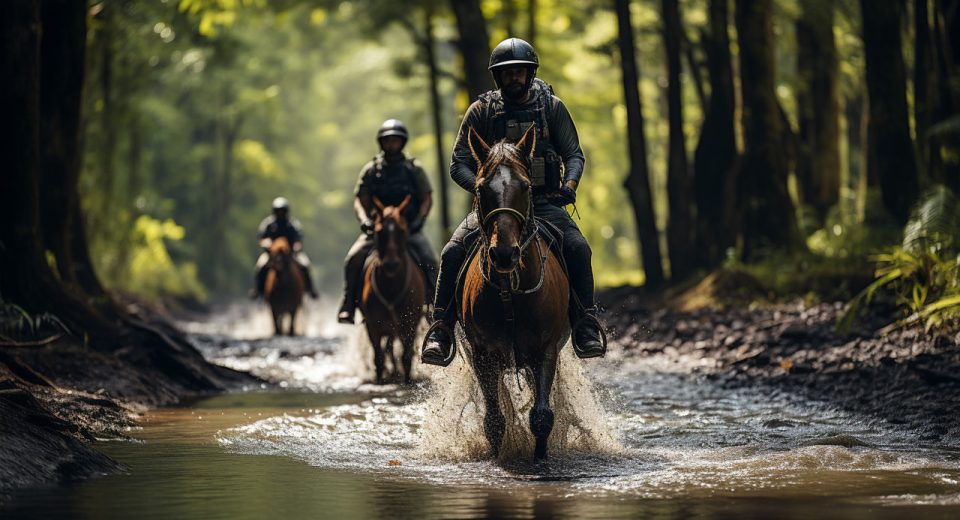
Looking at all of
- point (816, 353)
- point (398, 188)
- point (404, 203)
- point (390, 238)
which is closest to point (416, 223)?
point (404, 203)

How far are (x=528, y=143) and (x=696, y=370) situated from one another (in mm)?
8367

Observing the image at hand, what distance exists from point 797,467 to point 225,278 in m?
56.3

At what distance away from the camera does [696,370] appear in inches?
707

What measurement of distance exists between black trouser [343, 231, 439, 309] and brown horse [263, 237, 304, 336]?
10.9 meters

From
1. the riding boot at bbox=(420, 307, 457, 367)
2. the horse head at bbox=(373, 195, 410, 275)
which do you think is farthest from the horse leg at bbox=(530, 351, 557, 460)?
the horse head at bbox=(373, 195, 410, 275)

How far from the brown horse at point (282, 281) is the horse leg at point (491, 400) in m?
18.2

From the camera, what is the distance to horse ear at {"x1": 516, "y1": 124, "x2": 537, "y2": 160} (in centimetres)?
1005

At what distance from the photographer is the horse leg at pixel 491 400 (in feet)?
34.4

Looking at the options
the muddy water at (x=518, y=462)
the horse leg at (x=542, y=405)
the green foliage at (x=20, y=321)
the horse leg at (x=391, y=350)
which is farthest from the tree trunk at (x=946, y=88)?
the green foliage at (x=20, y=321)

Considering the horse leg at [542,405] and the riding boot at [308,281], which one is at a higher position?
the riding boot at [308,281]

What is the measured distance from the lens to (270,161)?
65125mm

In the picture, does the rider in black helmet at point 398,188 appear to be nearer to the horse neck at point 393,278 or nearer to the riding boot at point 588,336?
the horse neck at point 393,278

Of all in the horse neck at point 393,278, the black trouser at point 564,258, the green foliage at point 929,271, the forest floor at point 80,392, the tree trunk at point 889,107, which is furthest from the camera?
the tree trunk at point 889,107

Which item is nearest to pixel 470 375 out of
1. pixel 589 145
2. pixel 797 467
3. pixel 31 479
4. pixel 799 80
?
pixel 797 467
